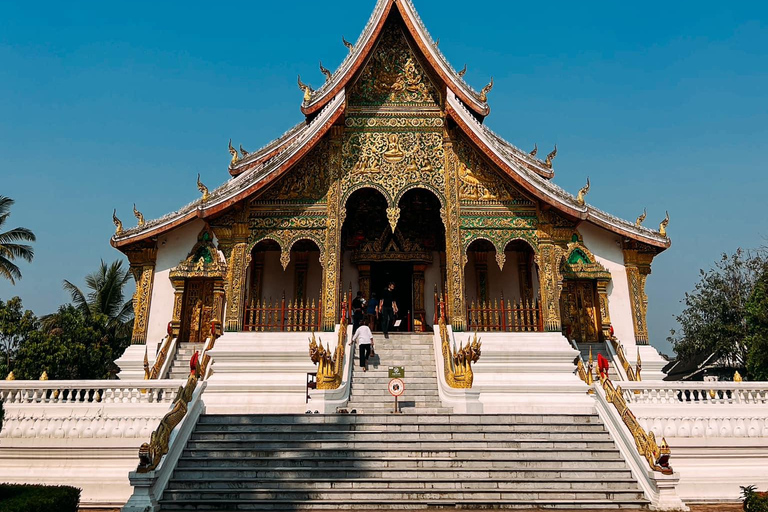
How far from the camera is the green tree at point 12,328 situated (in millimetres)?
14922

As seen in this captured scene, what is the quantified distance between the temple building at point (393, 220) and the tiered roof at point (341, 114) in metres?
0.03

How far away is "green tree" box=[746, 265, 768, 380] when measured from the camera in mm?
13578

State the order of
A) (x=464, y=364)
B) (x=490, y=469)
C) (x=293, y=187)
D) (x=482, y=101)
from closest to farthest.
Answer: (x=490, y=469)
(x=464, y=364)
(x=293, y=187)
(x=482, y=101)

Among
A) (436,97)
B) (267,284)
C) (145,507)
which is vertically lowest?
(145,507)

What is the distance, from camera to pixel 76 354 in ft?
50.4

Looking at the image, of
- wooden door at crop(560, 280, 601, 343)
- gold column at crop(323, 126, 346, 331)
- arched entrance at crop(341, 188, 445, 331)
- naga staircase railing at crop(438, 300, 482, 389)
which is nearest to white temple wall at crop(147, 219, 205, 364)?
gold column at crop(323, 126, 346, 331)

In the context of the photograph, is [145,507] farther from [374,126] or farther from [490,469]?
[374,126]

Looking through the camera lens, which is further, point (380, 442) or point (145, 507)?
point (380, 442)

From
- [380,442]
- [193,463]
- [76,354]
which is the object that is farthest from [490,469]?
[76,354]

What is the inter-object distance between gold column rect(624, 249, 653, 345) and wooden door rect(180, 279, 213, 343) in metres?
9.05

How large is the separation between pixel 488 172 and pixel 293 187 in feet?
13.5

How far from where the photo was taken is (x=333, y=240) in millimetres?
11289

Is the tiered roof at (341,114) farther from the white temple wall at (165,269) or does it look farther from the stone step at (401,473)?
the stone step at (401,473)

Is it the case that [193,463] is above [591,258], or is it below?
below
